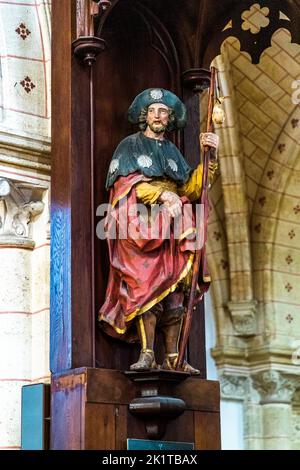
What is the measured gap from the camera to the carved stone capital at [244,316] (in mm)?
11078

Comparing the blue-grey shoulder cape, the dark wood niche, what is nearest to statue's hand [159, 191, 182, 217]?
the blue-grey shoulder cape

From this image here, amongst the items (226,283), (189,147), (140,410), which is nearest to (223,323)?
(226,283)

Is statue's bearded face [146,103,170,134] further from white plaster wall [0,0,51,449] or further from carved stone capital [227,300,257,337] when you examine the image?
carved stone capital [227,300,257,337]

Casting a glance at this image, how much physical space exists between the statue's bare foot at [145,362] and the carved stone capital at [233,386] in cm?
513

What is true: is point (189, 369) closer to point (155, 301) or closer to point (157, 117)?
point (155, 301)

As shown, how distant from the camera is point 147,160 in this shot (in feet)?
19.9

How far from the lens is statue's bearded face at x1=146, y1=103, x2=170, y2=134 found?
6199mm

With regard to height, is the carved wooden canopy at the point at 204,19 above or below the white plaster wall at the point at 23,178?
above

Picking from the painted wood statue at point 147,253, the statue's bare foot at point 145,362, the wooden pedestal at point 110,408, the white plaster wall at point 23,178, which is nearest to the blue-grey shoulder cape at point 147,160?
the painted wood statue at point 147,253

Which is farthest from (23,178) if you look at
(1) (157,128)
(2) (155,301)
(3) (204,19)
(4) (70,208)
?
(3) (204,19)

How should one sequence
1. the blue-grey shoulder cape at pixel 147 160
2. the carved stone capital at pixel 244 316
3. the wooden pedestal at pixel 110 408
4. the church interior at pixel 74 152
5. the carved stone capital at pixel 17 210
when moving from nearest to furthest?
Answer: the wooden pedestal at pixel 110 408 → the church interior at pixel 74 152 → the blue-grey shoulder cape at pixel 147 160 → the carved stone capital at pixel 17 210 → the carved stone capital at pixel 244 316

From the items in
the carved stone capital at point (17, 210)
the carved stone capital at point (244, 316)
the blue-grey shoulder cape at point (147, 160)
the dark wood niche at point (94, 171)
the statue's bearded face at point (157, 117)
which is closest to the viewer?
the dark wood niche at point (94, 171)

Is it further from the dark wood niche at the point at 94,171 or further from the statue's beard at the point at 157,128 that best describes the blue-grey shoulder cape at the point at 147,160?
the dark wood niche at the point at 94,171

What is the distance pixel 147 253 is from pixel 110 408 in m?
0.81
